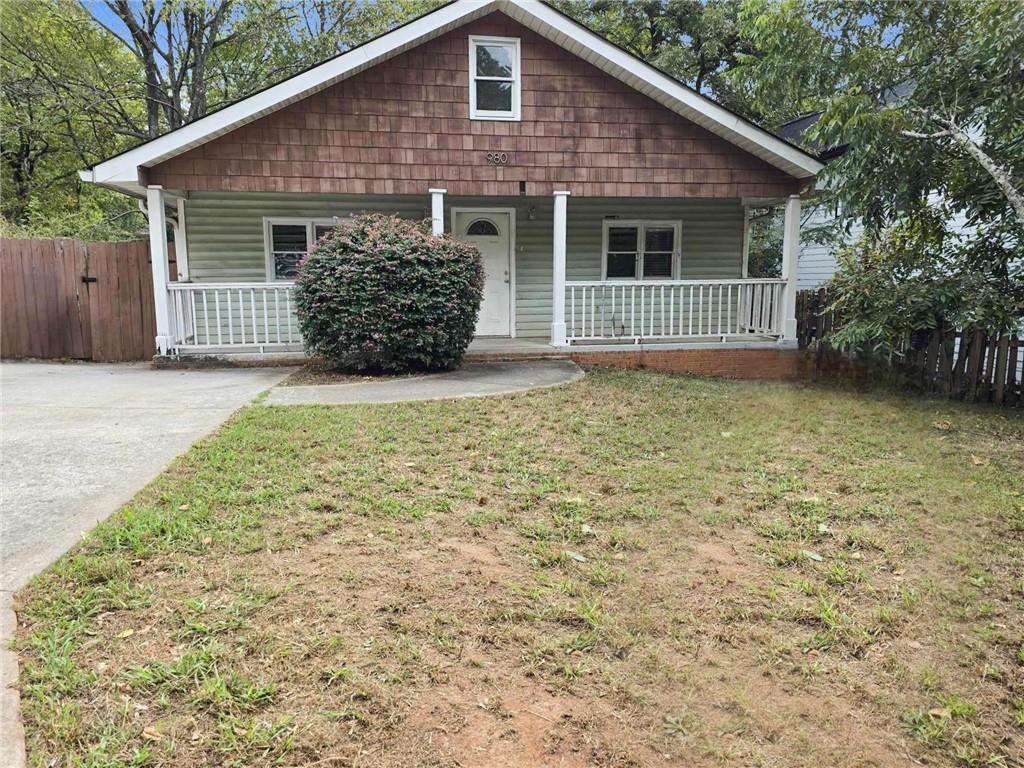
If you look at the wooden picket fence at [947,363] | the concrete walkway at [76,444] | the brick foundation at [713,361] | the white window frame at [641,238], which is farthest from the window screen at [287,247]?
the wooden picket fence at [947,363]

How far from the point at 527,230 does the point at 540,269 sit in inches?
29.3

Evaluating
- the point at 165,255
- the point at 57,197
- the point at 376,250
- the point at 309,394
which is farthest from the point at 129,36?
the point at 309,394

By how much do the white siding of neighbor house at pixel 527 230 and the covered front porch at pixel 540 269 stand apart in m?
0.02

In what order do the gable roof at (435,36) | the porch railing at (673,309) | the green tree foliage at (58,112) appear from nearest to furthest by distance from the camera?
the gable roof at (435,36)
the porch railing at (673,309)
the green tree foliage at (58,112)

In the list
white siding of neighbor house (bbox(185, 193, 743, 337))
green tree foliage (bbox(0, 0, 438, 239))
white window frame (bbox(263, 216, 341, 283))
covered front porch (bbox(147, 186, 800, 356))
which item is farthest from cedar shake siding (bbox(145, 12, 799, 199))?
green tree foliage (bbox(0, 0, 438, 239))

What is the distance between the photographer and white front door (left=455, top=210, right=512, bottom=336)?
39.5 feet

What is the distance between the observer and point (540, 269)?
40.6 ft

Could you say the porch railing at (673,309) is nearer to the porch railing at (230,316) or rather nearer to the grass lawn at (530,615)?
the porch railing at (230,316)

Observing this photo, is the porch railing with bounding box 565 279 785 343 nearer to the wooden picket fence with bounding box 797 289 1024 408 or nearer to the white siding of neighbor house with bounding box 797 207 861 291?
the wooden picket fence with bounding box 797 289 1024 408

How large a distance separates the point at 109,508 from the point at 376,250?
5.15 metres

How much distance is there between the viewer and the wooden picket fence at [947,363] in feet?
27.0

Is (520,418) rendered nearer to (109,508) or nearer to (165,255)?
(109,508)

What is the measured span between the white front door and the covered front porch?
21 mm

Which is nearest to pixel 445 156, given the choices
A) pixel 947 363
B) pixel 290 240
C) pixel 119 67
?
pixel 290 240
